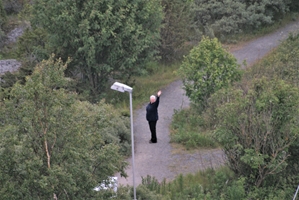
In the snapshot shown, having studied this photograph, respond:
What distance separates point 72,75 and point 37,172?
13036 mm

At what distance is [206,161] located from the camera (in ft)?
49.7

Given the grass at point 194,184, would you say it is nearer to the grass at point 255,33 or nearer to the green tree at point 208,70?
the green tree at point 208,70

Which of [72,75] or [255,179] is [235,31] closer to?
[72,75]

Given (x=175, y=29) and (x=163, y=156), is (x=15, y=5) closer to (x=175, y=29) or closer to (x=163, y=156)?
(x=175, y=29)

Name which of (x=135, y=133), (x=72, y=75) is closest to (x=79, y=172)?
(x=135, y=133)

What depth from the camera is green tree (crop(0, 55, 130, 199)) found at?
807 centimetres

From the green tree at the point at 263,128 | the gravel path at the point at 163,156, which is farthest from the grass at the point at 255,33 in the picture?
the green tree at the point at 263,128

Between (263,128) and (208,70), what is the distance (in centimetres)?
547

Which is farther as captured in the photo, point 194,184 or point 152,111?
point 152,111

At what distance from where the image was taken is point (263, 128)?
476 inches

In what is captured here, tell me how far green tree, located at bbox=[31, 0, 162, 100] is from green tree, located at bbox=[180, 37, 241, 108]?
286 cm

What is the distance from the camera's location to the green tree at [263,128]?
11977 millimetres

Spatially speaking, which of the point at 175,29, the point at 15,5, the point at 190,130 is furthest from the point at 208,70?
the point at 15,5

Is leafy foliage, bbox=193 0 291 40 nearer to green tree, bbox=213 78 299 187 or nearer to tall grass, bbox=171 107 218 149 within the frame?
tall grass, bbox=171 107 218 149
